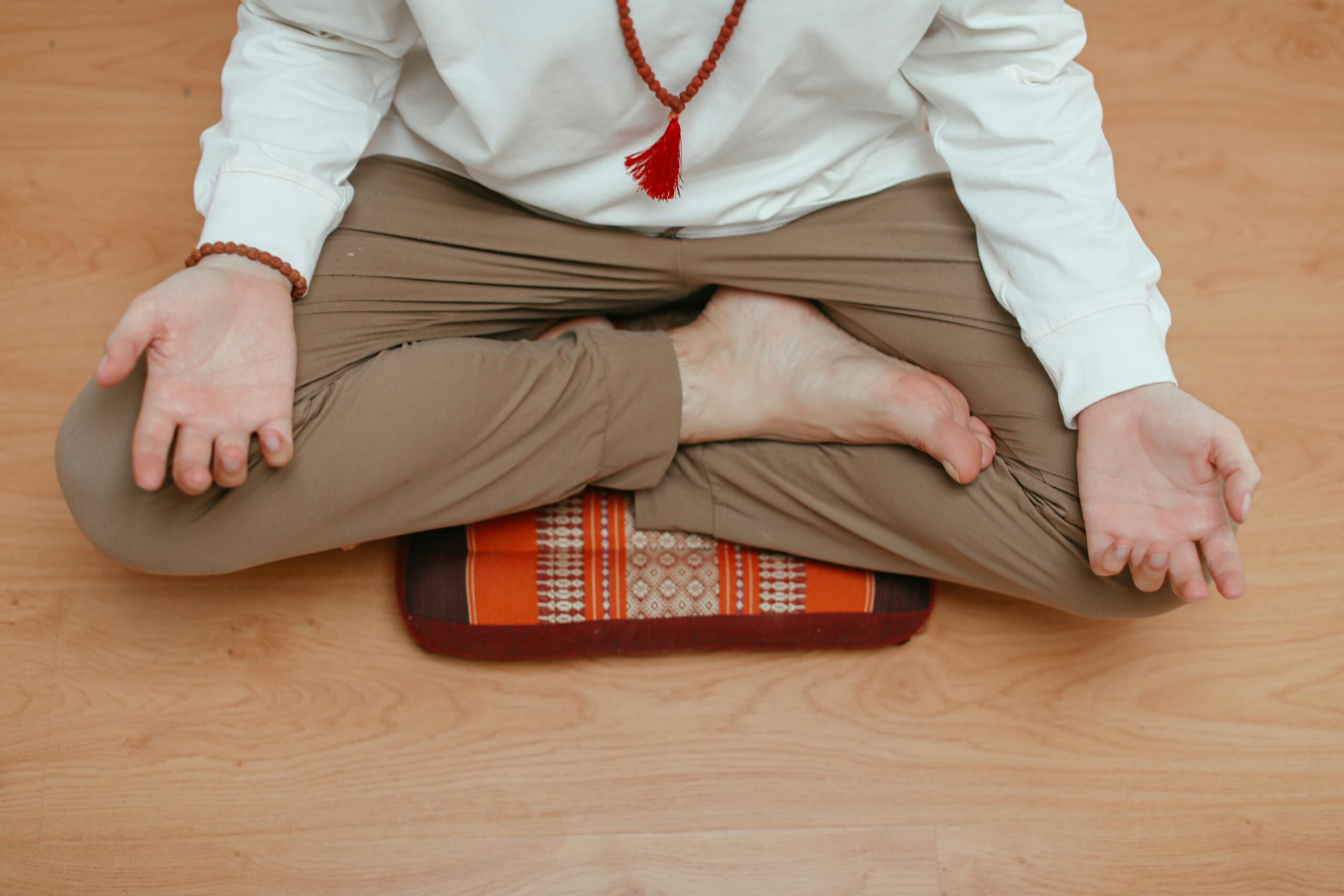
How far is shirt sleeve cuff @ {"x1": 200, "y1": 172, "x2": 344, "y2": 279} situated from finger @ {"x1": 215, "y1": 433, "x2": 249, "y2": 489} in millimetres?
163

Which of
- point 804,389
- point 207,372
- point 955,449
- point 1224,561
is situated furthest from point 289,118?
point 1224,561

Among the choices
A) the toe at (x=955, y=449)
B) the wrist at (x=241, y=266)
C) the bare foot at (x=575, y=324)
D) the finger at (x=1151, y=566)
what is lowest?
the finger at (x=1151, y=566)

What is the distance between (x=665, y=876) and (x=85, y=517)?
634mm

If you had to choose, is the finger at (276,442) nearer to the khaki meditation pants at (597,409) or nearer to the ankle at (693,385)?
the khaki meditation pants at (597,409)

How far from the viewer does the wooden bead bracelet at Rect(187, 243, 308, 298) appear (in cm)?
78

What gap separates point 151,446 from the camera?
0.71 m

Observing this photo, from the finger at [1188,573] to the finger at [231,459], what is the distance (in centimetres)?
76

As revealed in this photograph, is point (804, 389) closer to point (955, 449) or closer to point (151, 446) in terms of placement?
point (955, 449)

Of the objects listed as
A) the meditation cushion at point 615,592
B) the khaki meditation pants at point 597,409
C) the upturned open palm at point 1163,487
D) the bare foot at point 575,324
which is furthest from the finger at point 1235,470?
the bare foot at point 575,324

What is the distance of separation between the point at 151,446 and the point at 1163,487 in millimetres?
811

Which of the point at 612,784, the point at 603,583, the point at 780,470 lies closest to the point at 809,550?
the point at 780,470

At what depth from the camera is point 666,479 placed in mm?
994

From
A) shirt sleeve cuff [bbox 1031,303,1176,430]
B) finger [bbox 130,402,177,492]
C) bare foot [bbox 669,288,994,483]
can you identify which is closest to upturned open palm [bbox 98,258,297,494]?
finger [bbox 130,402,177,492]

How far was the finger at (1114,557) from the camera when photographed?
82 cm
